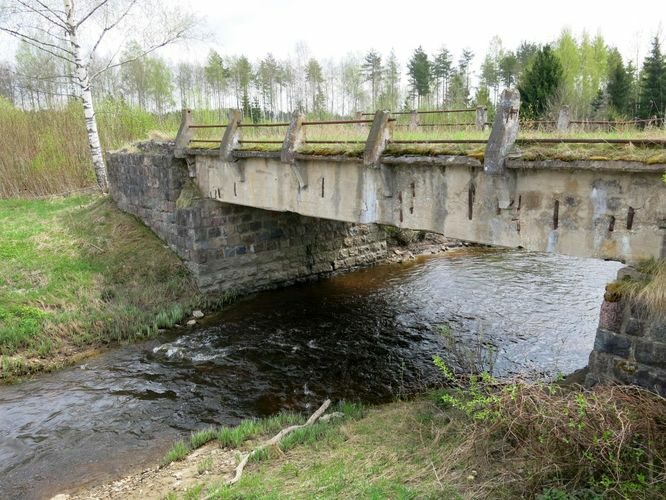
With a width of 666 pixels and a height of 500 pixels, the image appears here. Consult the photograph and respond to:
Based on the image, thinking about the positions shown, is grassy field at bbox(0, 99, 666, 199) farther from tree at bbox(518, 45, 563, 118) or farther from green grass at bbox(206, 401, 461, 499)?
green grass at bbox(206, 401, 461, 499)

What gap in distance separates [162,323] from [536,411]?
8886 millimetres

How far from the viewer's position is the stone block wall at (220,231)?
12992 millimetres

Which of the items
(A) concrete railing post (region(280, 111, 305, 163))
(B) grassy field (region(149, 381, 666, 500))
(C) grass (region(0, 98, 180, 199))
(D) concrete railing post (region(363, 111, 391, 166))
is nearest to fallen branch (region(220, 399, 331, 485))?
(B) grassy field (region(149, 381, 666, 500))

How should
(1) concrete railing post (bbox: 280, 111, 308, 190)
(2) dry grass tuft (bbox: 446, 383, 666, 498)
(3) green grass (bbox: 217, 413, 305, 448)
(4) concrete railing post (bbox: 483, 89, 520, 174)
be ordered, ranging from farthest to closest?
(1) concrete railing post (bbox: 280, 111, 308, 190)
(3) green grass (bbox: 217, 413, 305, 448)
(4) concrete railing post (bbox: 483, 89, 520, 174)
(2) dry grass tuft (bbox: 446, 383, 666, 498)

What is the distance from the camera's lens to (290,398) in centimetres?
854

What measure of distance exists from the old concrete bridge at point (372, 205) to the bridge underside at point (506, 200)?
1cm

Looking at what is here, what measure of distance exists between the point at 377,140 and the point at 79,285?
8.16 m

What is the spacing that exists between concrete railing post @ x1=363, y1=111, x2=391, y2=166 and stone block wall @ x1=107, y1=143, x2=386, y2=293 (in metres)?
6.15

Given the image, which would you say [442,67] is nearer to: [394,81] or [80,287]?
[394,81]

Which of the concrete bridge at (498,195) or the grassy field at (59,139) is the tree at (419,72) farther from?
the concrete bridge at (498,195)

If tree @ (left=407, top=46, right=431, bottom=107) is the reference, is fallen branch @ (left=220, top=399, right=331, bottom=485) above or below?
below

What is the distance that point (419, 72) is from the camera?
3916 centimetres

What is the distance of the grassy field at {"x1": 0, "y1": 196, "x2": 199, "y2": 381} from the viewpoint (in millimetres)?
10273

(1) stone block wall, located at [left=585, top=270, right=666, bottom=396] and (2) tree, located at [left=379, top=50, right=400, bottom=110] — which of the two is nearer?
(1) stone block wall, located at [left=585, top=270, right=666, bottom=396]
